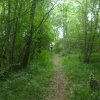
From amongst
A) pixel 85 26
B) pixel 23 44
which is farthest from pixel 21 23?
pixel 85 26

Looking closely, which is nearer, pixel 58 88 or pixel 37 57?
pixel 58 88

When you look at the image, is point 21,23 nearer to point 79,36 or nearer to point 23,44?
point 23,44

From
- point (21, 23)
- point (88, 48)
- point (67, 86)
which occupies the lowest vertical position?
point (67, 86)

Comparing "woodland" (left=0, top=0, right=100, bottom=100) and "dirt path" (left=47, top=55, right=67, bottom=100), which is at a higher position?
"woodland" (left=0, top=0, right=100, bottom=100)

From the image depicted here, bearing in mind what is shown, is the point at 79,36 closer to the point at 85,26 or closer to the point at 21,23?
the point at 85,26

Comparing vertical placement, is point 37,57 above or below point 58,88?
above

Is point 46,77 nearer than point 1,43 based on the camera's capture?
No

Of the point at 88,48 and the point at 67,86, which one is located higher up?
the point at 88,48

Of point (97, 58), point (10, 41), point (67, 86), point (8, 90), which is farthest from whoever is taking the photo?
point (97, 58)

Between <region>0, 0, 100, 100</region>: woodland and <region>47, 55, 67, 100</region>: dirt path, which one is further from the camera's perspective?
<region>0, 0, 100, 100</region>: woodland

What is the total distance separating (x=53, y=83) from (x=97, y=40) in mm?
7000

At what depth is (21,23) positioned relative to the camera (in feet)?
39.9

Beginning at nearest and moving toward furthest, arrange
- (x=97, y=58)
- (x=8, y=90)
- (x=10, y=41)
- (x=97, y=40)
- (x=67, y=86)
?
(x=8, y=90), (x=67, y=86), (x=10, y=41), (x=97, y=40), (x=97, y=58)

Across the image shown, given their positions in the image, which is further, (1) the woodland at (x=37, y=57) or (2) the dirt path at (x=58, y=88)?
(1) the woodland at (x=37, y=57)
